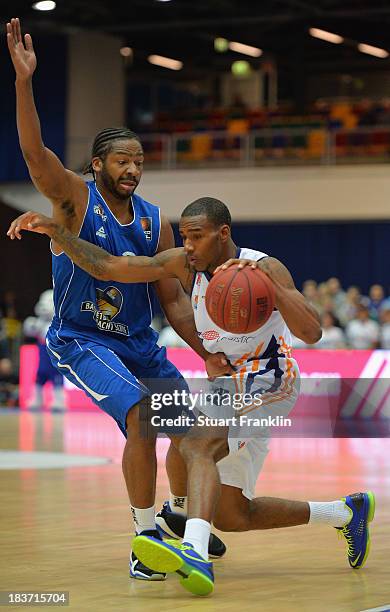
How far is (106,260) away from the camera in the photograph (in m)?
5.20

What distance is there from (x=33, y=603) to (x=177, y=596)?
609 millimetres

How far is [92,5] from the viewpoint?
25.2 metres

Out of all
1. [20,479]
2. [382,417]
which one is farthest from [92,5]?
[20,479]

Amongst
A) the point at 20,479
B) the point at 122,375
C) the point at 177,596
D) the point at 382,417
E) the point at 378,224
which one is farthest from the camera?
the point at 378,224

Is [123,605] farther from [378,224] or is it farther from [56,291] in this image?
[378,224]

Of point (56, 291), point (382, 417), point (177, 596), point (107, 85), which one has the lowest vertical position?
point (382, 417)

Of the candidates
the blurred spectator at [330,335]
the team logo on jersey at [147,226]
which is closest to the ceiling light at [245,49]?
the blurred spectator at [330,335]

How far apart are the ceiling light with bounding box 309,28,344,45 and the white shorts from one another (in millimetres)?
25446

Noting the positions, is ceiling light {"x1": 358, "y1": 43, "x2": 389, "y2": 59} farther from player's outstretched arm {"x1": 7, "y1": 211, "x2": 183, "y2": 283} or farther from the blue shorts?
player's outstretched arm {"x1": 7, "y1": 211, "x2": 183, "y2": 283}

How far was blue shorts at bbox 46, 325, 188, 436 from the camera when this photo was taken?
5.09 m

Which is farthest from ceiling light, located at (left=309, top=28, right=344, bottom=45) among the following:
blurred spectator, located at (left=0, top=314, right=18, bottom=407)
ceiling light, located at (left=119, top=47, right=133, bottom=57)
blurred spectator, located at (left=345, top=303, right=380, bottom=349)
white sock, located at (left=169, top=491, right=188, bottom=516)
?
white sock, located at (left=169, top=491, right=188, bottom=516)

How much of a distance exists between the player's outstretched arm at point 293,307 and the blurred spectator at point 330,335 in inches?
459

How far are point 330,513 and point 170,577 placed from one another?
2.64 feet

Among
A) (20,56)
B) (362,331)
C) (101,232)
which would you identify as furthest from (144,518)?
(362,331)
